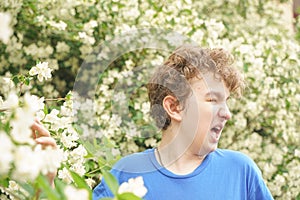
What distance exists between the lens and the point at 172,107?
1.67m

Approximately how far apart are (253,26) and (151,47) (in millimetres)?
1620

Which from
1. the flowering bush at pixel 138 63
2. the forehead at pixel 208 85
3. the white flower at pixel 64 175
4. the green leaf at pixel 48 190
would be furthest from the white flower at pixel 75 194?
the flowering bush at pixel 138 63

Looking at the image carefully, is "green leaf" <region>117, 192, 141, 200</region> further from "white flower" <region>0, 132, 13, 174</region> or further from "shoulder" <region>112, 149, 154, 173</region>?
"shoulder" <region>112, 149, 154, 173</region>

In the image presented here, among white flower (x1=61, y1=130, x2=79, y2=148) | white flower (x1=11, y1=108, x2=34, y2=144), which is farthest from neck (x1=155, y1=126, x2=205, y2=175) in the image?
white flower (x1=11, y1=108, x2=34, y2=144)

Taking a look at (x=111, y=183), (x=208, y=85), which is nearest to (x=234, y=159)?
(x=208, y=85)

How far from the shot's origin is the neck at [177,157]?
162cm

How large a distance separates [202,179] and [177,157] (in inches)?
3.6

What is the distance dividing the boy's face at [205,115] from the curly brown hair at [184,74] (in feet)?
0.08

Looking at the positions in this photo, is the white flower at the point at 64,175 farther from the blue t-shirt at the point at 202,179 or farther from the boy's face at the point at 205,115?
the boy's face at the point at 205,115

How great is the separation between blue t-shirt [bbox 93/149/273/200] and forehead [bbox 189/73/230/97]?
0.58ft

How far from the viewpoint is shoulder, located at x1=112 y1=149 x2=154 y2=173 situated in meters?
1.59

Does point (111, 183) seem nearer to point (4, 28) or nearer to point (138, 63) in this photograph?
point (4, 28)

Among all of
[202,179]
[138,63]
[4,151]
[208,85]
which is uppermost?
[138,63]

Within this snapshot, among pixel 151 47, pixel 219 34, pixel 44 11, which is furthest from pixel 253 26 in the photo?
pixel 44 11
